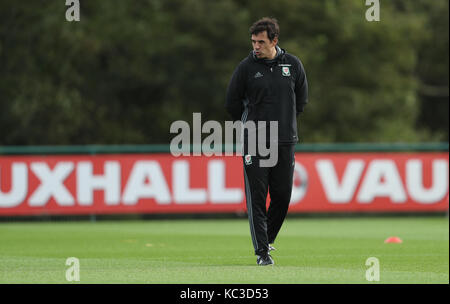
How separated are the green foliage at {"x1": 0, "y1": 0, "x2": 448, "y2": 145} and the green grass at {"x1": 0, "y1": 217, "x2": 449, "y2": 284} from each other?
31.4ft

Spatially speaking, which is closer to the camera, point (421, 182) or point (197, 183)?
point (197, 183)

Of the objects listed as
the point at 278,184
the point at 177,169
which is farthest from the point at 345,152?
the point at 278,184

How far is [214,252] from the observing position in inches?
516

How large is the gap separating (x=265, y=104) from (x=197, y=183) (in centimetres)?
1191

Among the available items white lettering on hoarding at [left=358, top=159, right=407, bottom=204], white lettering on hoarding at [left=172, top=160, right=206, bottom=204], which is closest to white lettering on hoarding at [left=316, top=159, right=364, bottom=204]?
white lettering on hoarding at [left=358, top=159, right=407, bottom=204]

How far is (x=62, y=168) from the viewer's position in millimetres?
21797

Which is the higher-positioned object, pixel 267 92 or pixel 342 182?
pixel 342 182

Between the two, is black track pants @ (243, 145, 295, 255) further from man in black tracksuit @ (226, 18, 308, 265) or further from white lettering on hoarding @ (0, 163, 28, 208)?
white lettering on hoarding @ (0, 163, 28, 208)

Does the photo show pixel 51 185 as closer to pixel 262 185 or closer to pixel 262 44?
pixel 262 185

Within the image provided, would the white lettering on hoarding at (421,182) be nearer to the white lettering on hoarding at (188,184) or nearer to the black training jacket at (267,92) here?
the white lettering on hoarding at (188,184)

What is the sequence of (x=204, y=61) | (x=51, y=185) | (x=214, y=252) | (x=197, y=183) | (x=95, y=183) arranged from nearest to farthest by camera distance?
(x=214, y=252) → (x=51, y=185) → (x=95, y=183) → (x=197, y=183) → (x=204, y=61)

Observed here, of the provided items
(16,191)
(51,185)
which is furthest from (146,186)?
(16,191)

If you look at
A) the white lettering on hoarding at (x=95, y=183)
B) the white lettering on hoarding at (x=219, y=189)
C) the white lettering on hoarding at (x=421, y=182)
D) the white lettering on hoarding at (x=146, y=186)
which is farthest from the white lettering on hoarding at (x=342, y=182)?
the white lettering on hoarding at (x=95, y=183)
